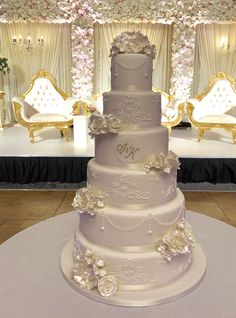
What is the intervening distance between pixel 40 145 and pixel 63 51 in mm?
3336

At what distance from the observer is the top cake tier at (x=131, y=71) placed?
5.25 feet

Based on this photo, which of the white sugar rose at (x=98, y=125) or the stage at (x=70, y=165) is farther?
the stage at (x=70, y=165)

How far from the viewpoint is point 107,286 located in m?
1.51

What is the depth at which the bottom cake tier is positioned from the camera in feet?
4.93

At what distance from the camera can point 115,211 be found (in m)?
1.61

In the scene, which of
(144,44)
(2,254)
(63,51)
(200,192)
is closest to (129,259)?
(2,254)

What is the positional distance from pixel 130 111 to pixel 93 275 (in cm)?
85

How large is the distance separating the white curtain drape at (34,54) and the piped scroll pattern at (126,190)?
6.55 metres

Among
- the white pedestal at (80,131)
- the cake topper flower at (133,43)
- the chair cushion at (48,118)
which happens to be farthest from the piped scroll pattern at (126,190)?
the chair cushion at (48,118)

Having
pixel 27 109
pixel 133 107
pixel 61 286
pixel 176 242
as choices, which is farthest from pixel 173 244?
pixel 27 109

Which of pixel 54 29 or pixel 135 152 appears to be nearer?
pixel 135 152

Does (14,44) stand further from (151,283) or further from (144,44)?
(151,283)

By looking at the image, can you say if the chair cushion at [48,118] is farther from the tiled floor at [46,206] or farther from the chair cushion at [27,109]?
the tiled floor at [46,206]

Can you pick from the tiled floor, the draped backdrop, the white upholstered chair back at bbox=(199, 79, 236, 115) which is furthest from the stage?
the draped backdrop
